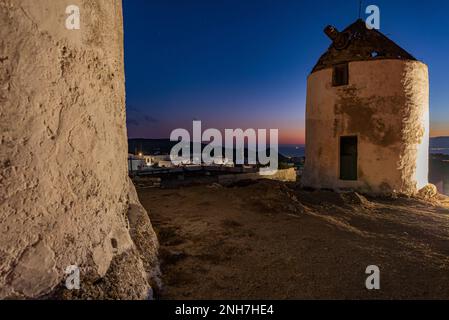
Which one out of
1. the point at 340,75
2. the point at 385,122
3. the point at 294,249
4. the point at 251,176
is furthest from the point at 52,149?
the point at 251,176

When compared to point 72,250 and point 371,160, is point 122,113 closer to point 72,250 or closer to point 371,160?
point 72,250

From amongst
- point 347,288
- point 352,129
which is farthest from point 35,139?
point 352,129

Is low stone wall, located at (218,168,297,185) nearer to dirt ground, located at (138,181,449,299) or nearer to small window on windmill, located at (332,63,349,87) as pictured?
small window on windmill, located at (332,63,349,87)

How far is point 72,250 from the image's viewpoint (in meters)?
2.45

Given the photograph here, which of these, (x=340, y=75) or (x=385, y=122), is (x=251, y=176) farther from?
(x=385, y=122)

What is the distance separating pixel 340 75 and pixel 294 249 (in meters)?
7.96

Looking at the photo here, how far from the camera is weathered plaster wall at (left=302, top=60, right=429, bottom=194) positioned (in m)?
9.30

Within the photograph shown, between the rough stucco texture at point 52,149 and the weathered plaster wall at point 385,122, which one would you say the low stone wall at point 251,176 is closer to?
the weathered plaster wall at point 385,122

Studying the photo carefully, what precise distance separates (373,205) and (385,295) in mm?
5433

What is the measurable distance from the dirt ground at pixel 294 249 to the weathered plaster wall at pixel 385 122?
2179 millimetres

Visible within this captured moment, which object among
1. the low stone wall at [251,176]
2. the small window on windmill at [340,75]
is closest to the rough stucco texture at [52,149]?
the small window on windmill at [340,75]

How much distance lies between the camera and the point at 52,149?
2.38 m

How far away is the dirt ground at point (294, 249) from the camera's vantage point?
119 inches

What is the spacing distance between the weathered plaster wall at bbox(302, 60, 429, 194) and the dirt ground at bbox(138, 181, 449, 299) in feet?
7.15
